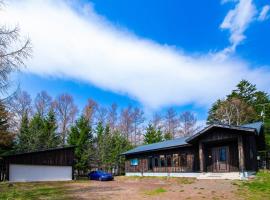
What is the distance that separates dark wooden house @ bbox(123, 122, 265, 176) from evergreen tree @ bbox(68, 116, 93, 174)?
40.0 feet

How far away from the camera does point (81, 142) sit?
139ft

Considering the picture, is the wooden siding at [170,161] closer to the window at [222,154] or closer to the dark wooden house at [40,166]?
the window at [222,154]

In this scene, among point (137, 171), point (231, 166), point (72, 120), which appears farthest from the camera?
point (72, 120)

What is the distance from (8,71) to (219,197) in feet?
37.7

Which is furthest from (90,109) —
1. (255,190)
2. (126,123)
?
(255,190)

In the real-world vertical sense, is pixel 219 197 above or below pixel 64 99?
below

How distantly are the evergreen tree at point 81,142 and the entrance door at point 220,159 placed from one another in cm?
2104

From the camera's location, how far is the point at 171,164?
103 ft

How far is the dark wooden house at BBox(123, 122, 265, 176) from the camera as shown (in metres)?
23.9

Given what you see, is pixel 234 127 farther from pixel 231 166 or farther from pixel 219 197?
pixel 219 197

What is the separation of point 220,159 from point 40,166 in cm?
1948

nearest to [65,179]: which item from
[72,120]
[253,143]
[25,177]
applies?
[25,177]

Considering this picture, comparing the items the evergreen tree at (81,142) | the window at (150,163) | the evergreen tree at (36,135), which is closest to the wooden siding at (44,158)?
the evergreen tree at (81,142)

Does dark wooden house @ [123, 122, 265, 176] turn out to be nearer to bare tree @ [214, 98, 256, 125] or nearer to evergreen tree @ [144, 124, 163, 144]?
evergreen tree @ [144, 124, 163, 144]
